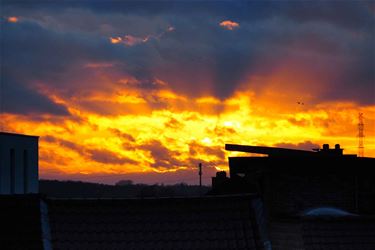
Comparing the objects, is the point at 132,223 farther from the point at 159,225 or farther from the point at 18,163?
the point at 18,163

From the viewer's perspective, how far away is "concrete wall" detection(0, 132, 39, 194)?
164 feet

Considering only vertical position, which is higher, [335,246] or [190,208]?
[190,208]

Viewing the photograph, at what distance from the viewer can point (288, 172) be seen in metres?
25.6

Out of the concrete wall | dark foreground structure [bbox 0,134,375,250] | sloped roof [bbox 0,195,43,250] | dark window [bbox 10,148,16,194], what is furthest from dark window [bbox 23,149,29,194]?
sloped roof [bbox 0,195,43,250]

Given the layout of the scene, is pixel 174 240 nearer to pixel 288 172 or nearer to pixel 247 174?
pixel 288 172

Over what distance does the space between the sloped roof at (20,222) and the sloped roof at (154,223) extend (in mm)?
450

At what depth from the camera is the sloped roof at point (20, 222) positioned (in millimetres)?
16672

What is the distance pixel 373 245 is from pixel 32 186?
39.2m

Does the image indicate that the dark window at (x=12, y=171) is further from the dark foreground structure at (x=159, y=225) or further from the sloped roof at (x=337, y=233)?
the sloped roof at (x=337, y=233)

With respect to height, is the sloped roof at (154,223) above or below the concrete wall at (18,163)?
below

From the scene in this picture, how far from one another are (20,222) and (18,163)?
3649 centimetres

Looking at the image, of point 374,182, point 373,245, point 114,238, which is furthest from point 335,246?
point 374,182

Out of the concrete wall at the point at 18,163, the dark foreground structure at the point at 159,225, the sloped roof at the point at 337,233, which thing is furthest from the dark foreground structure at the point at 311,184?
the concrete wall at the point at 18,163

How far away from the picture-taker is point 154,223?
17.5 meters
